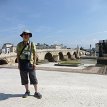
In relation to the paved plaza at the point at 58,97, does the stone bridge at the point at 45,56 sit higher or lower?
higher

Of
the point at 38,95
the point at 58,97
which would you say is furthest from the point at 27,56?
the point at 58,97

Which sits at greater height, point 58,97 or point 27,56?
point 27,56

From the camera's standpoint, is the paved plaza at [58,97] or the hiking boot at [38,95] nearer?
the paved plaza at [58,97]

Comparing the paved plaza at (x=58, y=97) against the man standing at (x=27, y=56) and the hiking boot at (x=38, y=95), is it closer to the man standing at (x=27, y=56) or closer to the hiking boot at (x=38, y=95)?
the hiking boot at (x=38, y=95)

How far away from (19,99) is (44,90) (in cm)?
129

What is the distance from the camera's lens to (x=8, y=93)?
7.16 m

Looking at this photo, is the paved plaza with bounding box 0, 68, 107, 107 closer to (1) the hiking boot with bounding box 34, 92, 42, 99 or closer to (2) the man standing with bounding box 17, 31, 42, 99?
(1) the hiking boot with bounding box 34, 92, 42, 99

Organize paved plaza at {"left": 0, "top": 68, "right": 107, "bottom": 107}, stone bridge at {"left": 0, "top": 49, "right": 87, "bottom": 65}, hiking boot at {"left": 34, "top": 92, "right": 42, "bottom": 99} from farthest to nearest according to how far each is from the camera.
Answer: stone bridge at {"left": 0, "top": 49, "right": 87, "bottom": 65} < hiking boot at {"left": 34, "top": 92, "right": 42, "bottom": 99} < paved plaza at {"left": 0, "top": 68, "right": 107, "bottom": 107}

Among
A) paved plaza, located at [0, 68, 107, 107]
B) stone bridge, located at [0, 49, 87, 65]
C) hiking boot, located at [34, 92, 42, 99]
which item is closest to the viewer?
paved plaza, located at [0, 68, 107, 107]

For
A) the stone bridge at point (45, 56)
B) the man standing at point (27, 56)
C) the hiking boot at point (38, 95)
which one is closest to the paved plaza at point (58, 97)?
the hiking boot at point (38, 95)

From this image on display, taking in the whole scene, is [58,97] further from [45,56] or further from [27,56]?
[45,56]

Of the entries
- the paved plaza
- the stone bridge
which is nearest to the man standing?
the paved plaza

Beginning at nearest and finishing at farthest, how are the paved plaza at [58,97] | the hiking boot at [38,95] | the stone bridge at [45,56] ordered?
the paved plaza at [58,97]
the hiking boot at [38,95]
the stone bridge at [45,56]

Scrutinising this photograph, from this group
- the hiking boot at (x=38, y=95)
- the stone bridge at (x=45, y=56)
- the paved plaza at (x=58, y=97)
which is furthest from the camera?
the stone bridge at (x=45, y=56)
